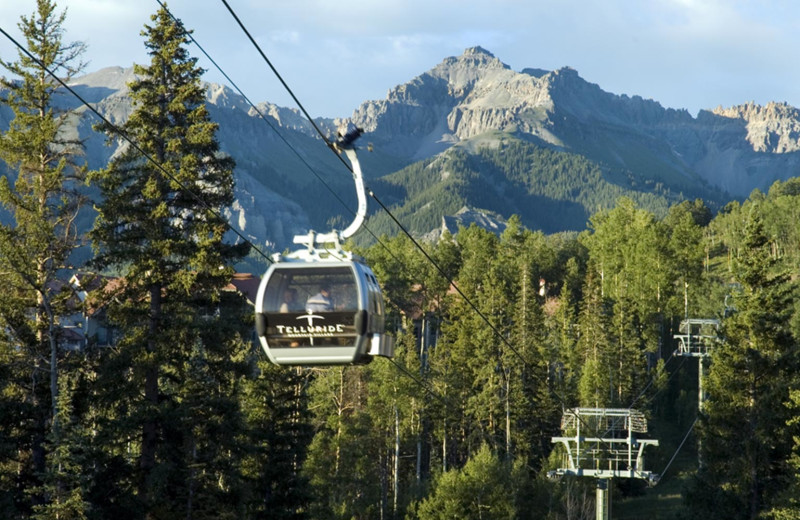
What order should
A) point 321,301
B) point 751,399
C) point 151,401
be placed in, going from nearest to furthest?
point 321,301
point 151,401
point 751,399

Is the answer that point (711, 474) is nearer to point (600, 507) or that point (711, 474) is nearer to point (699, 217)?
point (600, 507)

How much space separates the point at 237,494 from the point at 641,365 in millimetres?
47751

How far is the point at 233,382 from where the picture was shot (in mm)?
39656

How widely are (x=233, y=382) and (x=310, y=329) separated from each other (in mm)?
21253

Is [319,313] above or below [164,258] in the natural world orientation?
below

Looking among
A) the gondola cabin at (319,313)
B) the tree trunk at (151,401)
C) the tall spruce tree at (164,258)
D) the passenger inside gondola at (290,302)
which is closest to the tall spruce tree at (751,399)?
the tall spruce tree at (164,258)

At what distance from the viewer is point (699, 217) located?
171 metres

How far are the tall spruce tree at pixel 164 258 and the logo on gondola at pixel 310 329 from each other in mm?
16995

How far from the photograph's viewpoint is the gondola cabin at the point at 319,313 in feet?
61.8

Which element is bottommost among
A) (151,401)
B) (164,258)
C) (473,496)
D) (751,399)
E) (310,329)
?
(473,496)

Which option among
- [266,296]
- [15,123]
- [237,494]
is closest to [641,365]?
[237,494]

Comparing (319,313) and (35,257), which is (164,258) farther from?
(319,313)

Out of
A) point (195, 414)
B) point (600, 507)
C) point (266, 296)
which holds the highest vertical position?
point (266, 296)

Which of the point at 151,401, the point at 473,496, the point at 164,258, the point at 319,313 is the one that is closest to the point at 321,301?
the point at 319,313
